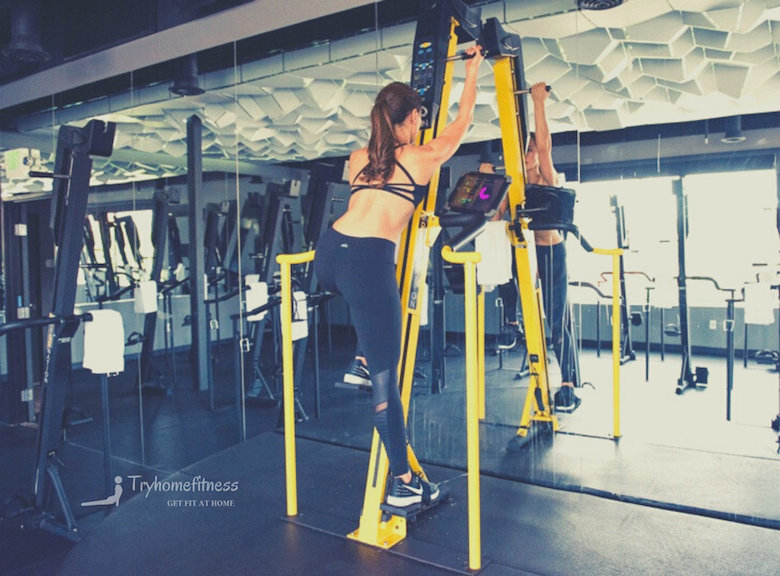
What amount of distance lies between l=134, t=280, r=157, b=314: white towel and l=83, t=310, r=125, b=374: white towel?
1887mm

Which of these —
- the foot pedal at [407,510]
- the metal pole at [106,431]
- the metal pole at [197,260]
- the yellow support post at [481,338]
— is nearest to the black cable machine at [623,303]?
the yellow support post at [481,338]

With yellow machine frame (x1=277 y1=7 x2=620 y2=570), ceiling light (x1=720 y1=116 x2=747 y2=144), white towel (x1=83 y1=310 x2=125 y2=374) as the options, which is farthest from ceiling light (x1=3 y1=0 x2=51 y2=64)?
ceiling light (x1=720 y1=116 x2=747 y2=144)

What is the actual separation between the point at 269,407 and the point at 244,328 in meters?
0.77

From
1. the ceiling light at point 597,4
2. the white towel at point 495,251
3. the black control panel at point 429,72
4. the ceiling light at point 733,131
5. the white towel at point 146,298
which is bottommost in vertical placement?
the white towel at point 146,298

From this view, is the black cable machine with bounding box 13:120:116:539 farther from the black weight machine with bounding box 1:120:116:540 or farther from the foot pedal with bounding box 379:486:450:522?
the foot pedal with bounding box 379:486:450:522

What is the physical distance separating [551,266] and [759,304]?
109 cm

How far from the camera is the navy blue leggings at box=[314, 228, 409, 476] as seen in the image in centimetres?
237

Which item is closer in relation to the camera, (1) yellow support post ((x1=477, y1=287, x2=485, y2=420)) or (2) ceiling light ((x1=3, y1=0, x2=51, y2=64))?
(1) yellow support post ((x1=477, y1=287, x2=485, y2=420))

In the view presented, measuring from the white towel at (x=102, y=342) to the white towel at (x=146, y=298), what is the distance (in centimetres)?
189

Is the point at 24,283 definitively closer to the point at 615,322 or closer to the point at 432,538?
the point at 432,538

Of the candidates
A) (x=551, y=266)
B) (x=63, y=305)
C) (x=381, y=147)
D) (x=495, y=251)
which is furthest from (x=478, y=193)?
(x=63, y=305)

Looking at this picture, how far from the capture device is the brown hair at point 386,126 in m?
2.38

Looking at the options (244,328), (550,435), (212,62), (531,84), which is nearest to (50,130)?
(212,62)

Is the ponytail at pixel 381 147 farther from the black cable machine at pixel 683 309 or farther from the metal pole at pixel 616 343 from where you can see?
the black cable machine at pixel 683 309
